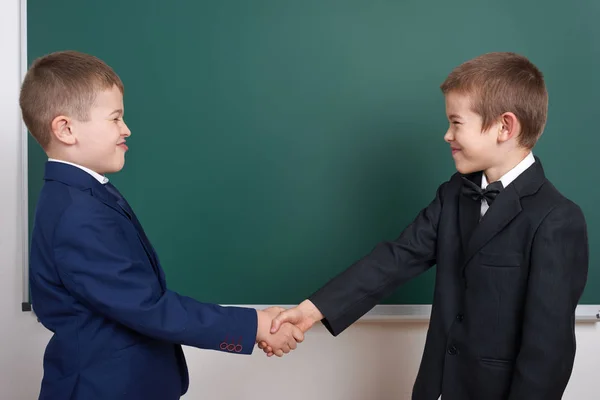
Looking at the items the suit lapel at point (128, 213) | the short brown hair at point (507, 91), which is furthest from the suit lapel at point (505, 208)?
the suit lapel at point (128, 213)

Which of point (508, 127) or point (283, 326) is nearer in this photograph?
point (508, 127)

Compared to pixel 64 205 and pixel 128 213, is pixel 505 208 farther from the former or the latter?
pixel 64 205

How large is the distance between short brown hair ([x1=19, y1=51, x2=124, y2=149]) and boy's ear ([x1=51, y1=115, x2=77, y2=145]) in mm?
15

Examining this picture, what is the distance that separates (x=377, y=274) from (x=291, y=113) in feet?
2.08

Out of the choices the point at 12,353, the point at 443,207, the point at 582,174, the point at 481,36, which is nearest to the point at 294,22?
the point at 481,36

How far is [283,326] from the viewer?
1701 millimetres

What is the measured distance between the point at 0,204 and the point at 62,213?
0.82 m

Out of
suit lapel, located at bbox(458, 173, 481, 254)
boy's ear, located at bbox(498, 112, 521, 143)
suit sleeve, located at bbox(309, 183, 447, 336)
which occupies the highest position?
boy's ear, located at bbox(498, 112, 521, 143)

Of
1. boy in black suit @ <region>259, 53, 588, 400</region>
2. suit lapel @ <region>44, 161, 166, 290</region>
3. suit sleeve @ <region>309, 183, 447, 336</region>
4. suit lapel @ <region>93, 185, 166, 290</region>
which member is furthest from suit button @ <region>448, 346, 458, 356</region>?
suit lapel @ <region>44, 161, 166, 290</region>

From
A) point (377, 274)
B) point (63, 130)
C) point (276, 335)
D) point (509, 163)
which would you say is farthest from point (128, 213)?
point (509, 163)

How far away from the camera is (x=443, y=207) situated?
1650mm

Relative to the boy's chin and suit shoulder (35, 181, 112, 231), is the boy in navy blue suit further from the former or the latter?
the boy's chin

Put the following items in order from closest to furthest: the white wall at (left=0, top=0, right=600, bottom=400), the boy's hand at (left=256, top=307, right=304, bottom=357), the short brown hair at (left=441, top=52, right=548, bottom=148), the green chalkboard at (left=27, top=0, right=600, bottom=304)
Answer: the short brown hair at (left=441, top=52, right=548, bottom=148)
the boy's hand at (left=256, top=307, right=304, bottom=357)
the green chalkboard at (left=27, top=0, right=600, bottom=304)
the white wall at (left=0, top=0, right=600, bottom=400)

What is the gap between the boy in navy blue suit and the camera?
1299 mm
